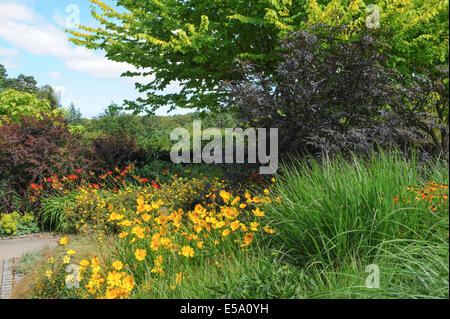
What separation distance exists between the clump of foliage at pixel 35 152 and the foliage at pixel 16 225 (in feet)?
2.15

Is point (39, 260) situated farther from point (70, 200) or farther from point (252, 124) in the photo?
point (252, 124)

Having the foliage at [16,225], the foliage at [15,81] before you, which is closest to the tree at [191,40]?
the foliage at [16,225]

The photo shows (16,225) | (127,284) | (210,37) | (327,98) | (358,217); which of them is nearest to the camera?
(127,284)

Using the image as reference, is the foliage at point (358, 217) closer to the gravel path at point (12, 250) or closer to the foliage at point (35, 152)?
the gravel path at point (12, 250)

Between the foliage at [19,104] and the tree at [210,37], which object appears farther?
the foliage at [19,104]

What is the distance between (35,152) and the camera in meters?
7.22

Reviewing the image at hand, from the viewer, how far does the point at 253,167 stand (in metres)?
5.85

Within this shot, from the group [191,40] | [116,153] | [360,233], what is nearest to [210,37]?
[191,40]

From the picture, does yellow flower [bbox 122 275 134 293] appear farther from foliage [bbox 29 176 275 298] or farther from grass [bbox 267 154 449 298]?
grass [bbox 267 154 449 298]

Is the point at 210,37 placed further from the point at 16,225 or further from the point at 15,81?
the point at 15,81

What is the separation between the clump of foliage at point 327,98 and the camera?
5516 mm

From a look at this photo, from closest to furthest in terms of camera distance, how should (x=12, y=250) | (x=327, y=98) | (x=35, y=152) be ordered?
(x=12, y=250), (x=327, y=98), (x=35, y=152)

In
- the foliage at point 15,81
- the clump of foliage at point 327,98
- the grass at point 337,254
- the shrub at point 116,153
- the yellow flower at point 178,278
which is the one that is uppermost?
the foliage at point 15,81

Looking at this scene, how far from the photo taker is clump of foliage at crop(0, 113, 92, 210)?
7040 mm
